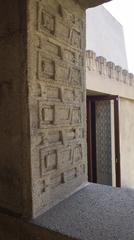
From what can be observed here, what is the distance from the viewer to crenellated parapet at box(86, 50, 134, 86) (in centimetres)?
221

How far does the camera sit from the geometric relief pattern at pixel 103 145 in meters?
2.77

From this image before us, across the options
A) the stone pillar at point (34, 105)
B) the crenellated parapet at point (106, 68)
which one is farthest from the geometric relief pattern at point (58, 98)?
the crenellated parapet at point (106, 68)

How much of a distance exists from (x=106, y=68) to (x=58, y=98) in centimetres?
166

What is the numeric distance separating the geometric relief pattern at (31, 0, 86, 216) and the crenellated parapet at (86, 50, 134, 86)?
3.39ft

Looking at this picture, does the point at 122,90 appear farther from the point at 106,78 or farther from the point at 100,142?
the point at 100,142

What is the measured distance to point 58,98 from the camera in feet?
3.34

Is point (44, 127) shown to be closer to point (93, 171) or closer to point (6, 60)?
point (6, 60)

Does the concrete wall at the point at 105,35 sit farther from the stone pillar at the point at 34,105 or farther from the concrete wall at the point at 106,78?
the stone pillar at the point at 34,105

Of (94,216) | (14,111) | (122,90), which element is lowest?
(94,216)

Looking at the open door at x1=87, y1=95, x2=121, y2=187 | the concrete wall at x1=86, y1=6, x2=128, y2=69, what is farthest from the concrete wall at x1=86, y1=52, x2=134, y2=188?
the concrete wall at x1=86, y1=6, x2=128, y2=69

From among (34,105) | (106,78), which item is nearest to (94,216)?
(34,105)

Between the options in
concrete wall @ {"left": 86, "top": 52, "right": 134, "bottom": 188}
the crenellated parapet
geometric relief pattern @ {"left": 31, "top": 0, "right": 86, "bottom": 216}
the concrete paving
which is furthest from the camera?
concrete wall @ {"left": 86, "top": 52, "right": 134, "bottom": 188}

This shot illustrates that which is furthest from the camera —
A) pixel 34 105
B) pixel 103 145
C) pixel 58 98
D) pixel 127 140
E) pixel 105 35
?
pixel 105 35

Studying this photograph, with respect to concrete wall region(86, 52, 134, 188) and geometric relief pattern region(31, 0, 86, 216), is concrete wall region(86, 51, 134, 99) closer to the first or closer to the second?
concrete wall region(86, 52, 134, 188)
